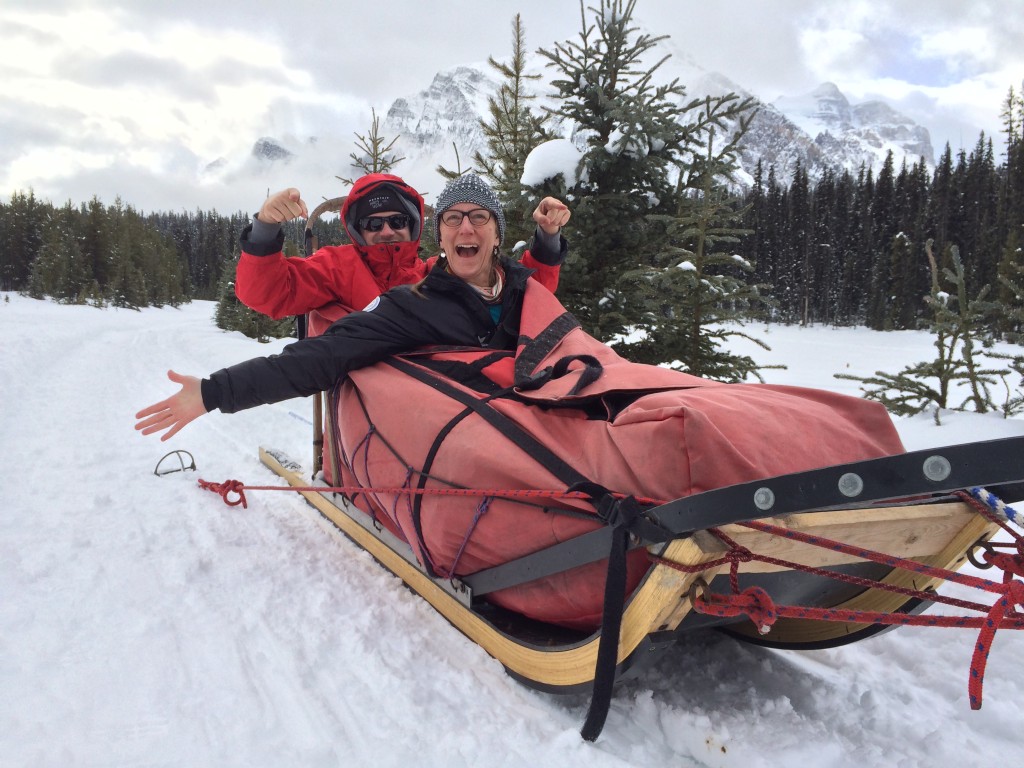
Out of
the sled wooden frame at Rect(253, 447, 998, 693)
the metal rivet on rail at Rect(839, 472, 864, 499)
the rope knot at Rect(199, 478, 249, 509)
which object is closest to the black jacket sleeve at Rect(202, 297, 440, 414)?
the sled wooden frame at Rect(253, 447, 998, 693)

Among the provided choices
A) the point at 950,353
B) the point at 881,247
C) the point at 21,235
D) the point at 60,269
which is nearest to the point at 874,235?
the point at 881,247

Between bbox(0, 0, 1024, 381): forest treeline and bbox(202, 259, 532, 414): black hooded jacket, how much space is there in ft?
8.38

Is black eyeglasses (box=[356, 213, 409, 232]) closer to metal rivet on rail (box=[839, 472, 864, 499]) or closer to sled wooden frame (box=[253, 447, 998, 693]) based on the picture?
sled wooden frame (box=[253, 447, 998, 693])

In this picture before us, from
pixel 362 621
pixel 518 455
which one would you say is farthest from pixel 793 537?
pixel 362 621

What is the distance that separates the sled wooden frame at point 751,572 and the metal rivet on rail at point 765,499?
0.58 feet

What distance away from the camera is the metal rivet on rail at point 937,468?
45.4 inches

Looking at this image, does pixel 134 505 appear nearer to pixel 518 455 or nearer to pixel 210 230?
pixel 518 455

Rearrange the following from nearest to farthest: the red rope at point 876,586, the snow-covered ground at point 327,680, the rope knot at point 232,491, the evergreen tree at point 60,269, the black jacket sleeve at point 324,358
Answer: the red rope at point 876,586 < the snow-covered ground at point 327,680 < the black jacket sleeve at point 324,358 < the rope knot at point 232,491 < the evergreen tree at point 60,269

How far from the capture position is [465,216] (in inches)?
113

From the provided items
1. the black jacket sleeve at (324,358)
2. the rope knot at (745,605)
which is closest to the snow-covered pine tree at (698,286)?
the black jacket sleeve at (324,358)

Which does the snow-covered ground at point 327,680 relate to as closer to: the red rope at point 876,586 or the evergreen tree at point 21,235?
the red rope at point 876,586

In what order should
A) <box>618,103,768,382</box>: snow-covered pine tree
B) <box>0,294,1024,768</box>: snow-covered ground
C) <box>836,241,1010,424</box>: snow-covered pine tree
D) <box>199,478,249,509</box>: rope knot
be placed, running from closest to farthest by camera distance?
<box>0,294,1024,768</box>: snow-covered ground
<box>199,478,249,509</box>: rope knot
<box>618,103,768,382</box>: snow-covered pine tree
<box>836,241,1010,424</box>: snow-covered pine tree

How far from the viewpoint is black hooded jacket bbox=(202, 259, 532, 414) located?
2.51 metres

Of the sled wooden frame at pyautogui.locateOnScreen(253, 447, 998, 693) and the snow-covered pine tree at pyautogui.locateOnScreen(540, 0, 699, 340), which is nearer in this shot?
the sled wooden frame at pyautogui.locateOnScreen(253, 447, 998, 693)
